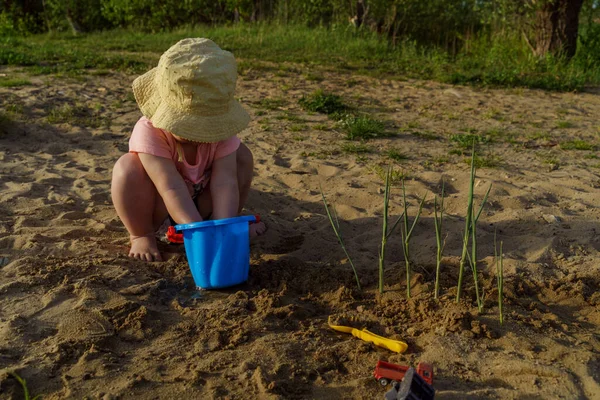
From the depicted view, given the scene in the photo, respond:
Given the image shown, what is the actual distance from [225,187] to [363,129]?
241 centimetres

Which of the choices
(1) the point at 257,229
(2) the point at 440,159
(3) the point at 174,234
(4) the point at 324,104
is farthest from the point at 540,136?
(3) the point at 174,234

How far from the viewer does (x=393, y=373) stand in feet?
7.57

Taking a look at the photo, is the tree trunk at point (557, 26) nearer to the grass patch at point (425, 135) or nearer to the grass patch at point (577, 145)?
the grass patch at point (577, 145)

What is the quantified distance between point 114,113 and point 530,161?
11.4 ft

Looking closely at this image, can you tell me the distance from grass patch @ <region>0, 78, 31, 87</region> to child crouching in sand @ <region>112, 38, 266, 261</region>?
12.1 ft

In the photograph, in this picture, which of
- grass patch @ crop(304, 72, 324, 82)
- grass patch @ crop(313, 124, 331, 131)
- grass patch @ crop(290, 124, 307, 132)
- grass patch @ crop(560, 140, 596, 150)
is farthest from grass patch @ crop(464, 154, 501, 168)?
grass patch @ crop(304, 72, 324, 82)

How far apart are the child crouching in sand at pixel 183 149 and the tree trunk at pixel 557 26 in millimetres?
6229

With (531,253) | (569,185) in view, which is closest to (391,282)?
(531,253)

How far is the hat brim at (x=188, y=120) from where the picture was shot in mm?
3014

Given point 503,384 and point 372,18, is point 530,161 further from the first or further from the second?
point 372,18

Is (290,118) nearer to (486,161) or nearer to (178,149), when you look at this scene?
(486,161)

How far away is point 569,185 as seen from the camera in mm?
4348

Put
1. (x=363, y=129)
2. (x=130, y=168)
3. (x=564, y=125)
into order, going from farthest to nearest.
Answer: (x=564, y=125), (x=363, y=129), (x=130, y=168)

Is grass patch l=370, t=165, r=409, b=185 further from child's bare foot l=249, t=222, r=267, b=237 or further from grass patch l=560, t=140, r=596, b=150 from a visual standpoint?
grass patch l=560, t=140, r=596, b=150
